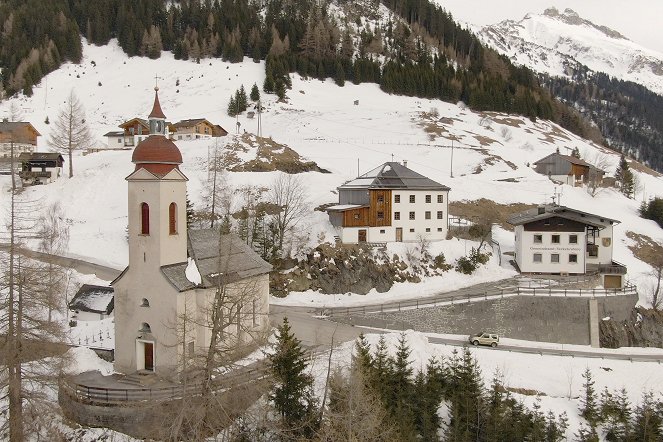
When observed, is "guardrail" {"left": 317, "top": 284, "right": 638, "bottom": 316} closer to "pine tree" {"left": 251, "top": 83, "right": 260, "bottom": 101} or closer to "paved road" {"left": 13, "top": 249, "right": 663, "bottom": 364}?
"paved road" {"left": 13, "top": 249, "right": 663, "bottom": 364}

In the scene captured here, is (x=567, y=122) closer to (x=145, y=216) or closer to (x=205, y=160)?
(x=205, y=160)

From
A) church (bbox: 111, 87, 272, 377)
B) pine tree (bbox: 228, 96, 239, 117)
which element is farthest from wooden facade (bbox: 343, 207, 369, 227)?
pine tree (bbox: 228, 96, 239, 117)

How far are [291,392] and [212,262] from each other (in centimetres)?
882

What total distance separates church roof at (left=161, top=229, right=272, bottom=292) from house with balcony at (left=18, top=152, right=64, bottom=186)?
3802 cm

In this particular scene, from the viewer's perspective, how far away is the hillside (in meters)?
55.0

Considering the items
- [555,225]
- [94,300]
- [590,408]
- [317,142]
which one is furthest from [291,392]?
[317,142]

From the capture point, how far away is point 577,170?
243 ft

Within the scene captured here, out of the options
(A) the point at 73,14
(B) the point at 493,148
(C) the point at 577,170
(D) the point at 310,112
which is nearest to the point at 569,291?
(C) the point at 577,170

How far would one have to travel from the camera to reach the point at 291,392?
23.2 m

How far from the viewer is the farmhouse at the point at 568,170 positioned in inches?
2864

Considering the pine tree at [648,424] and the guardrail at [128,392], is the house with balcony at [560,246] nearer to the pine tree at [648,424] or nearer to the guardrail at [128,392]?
the pine tree at [648,424]

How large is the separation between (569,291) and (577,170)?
38613 mm

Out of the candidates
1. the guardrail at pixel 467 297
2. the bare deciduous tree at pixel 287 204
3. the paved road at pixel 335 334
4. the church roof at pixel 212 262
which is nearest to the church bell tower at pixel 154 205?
the church roof at pixel 212 262

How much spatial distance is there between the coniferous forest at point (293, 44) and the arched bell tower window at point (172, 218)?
77.0 meters
